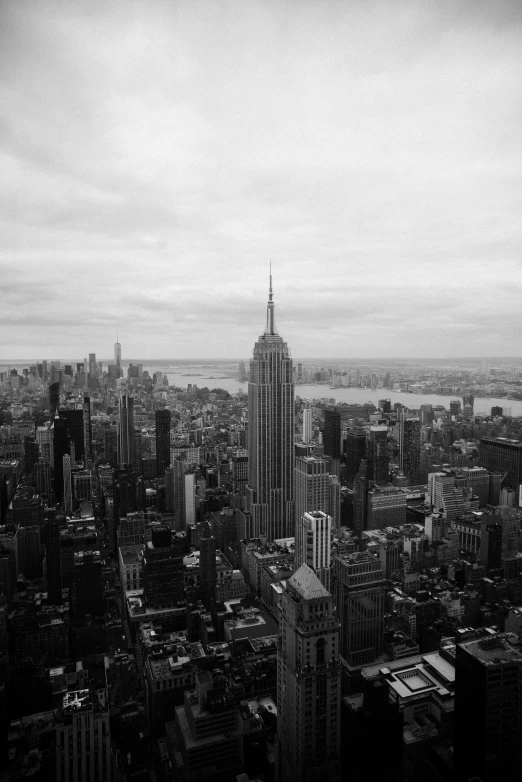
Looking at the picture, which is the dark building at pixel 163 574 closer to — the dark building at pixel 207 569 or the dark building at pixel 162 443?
the dark building at pixel 207 569

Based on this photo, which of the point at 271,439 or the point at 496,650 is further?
the point at 271,439

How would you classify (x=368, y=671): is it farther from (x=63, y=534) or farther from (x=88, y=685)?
(x=63, y=534)

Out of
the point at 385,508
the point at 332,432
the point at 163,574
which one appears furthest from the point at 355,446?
the point at 163,574

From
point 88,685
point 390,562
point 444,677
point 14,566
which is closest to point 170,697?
point 88,685

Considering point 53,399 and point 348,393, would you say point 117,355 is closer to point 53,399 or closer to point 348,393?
point 53,399

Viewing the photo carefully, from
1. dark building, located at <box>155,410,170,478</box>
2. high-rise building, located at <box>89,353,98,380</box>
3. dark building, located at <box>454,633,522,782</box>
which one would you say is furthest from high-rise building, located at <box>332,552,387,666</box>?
dark building, located at <box>155,410,170,478</box>

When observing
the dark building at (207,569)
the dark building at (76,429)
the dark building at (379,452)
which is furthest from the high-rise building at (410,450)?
the dark building at (76,429)
